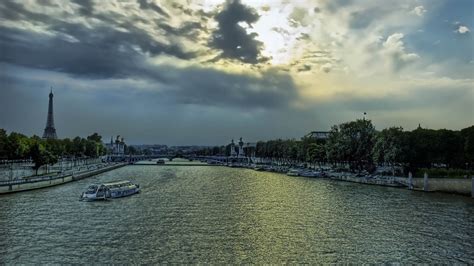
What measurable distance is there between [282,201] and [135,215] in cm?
1898

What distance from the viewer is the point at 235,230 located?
3444 centimetres

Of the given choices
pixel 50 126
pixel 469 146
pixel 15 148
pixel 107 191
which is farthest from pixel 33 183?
pixel 50 126

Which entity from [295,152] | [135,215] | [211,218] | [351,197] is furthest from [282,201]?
[295,152]

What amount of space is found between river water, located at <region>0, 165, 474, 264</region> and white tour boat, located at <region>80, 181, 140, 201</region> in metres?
1.68

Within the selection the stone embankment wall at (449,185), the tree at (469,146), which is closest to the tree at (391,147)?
the stone embankment wall at (449,185)

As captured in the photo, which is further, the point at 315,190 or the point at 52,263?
the point at 315,190

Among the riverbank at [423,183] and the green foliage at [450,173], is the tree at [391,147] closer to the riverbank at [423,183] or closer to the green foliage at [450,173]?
the riverbank at [423,183]

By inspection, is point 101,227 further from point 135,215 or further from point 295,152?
point 295,152

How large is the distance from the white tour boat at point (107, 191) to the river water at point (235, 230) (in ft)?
5.52

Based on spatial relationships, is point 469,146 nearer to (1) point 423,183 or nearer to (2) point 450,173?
(2) point 450,173

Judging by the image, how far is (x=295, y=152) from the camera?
146750 millimetres

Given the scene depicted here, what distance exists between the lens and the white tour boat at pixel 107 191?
172 ft

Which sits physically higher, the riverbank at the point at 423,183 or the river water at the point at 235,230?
the riverbank at the point at 423,183

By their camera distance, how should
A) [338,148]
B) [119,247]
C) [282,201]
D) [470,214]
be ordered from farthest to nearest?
[338,148], [282,201], [470,214], [119,247]
